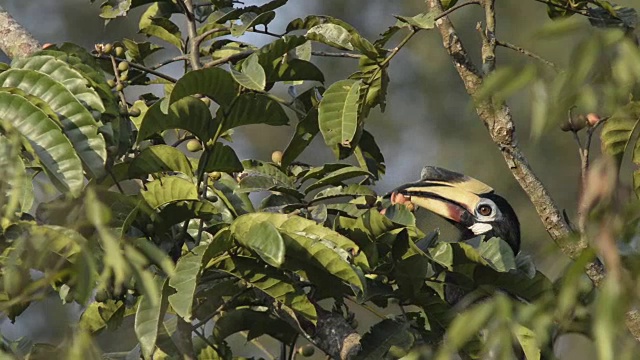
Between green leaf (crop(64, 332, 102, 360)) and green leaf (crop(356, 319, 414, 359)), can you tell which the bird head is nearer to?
green leaf (crop(356, 319, 414, 359))

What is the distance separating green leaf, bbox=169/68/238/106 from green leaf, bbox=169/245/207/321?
204mm

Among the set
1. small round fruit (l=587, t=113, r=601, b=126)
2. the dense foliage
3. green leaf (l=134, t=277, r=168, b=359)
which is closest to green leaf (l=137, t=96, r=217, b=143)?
the dense foliage

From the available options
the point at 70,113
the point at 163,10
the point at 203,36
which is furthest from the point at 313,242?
the point at 163,10

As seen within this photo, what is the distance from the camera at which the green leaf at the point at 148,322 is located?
1193 mm

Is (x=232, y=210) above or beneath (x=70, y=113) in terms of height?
beneath

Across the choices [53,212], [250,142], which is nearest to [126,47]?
[53,212]

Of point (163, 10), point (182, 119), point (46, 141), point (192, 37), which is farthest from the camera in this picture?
point (163, 10)

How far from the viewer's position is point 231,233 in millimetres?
1259

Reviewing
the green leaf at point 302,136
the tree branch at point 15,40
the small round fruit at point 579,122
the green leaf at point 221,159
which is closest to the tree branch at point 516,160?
the small round fruit at point 579,122

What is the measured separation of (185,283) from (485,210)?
1.17 meters

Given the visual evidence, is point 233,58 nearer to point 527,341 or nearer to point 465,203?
point 527,341

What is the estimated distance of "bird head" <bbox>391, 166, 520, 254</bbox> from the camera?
208cm

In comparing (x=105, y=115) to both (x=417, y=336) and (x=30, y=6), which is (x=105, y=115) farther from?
(x=30, y=6)

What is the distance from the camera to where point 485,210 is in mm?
2279
